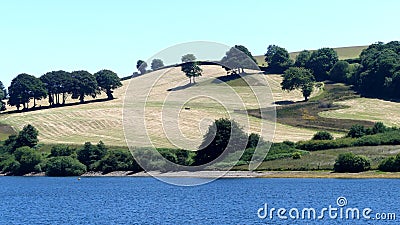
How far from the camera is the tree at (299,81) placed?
18138 centimetres

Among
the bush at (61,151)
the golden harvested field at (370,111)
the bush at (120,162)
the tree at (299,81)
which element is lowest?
the bush at (120,162)

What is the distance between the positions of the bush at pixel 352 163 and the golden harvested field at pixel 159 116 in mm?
25837

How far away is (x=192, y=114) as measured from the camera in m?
158

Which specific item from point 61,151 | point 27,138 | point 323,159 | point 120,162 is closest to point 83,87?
point 27,138

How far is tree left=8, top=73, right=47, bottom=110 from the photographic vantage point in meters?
191

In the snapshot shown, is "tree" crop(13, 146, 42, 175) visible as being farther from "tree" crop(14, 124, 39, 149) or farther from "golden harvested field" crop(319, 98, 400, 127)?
"golden harvested field" crop(319, 98, 400, 127)

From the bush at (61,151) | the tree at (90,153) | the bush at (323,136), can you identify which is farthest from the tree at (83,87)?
the bush at (323,136)

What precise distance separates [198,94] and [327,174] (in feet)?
265

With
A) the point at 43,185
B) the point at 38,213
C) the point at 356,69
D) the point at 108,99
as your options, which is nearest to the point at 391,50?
the point at 356,69

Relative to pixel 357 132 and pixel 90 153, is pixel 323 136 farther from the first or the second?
pixel 90 153

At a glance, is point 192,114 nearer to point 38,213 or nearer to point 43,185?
point 43,185

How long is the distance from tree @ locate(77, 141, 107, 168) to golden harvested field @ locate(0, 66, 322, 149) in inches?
262

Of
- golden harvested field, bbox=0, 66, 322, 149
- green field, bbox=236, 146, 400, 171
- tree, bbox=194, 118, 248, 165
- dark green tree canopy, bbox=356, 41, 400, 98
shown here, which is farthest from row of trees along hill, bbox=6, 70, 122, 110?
green field, bbox=236, 146, 400, 171

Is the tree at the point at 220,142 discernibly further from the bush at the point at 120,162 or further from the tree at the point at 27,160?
the tree at the point at 27,160
